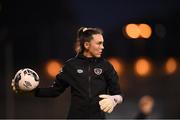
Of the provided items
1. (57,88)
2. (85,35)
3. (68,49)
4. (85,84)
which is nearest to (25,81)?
(57,88)

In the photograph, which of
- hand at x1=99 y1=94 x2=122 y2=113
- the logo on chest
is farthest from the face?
hand at x1=99 y1=94 x2=122 y2=113

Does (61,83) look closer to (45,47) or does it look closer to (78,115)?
(78,115)

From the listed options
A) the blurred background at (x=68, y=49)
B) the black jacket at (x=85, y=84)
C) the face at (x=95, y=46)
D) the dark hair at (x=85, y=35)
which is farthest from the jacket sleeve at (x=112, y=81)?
the blurred background at (x=68, y=49)

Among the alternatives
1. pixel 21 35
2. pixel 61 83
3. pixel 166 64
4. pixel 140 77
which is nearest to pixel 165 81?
pixel 140 77

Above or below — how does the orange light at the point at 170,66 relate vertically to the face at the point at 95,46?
below

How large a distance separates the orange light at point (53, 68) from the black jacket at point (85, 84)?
10528mm

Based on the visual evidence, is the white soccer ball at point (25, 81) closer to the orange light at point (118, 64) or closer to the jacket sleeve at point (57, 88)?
the jacket sleeve at point (57, 88)

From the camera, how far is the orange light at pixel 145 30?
1425cm

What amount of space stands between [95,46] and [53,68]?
36.1 feet

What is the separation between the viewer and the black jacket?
16.2 ft

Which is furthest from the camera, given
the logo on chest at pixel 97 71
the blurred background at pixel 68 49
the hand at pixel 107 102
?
the blurred background at pixel 68 49

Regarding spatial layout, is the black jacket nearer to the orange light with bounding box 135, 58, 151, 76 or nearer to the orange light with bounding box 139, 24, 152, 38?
the orange light with bounding box 139, 24, 152, 38

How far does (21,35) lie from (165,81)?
12.1 feet

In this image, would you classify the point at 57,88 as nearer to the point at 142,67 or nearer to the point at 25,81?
the point at 25,81
